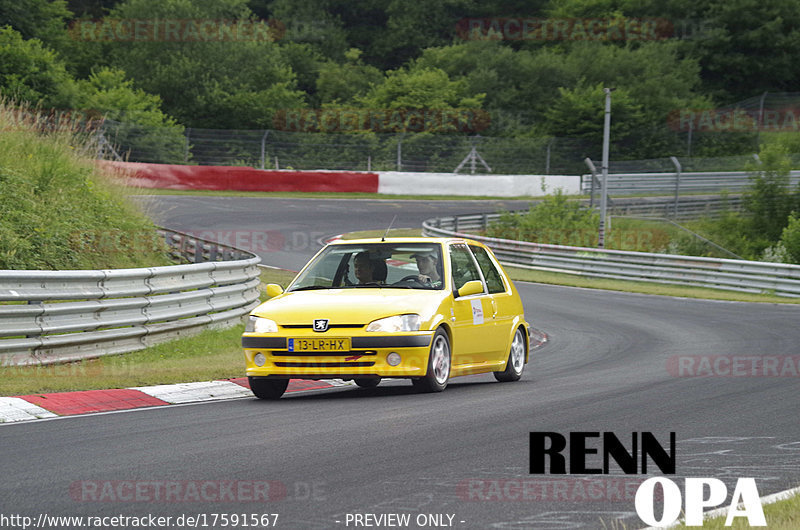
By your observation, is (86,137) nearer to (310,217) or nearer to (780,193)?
(310,217)

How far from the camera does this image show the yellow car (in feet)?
32.4

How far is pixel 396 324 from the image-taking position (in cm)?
996

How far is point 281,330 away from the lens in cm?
1001

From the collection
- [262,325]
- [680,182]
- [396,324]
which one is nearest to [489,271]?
[396,324]

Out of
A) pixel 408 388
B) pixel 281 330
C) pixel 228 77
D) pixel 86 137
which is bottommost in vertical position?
pixel 408 388

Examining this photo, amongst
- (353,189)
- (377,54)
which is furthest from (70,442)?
(377,54)

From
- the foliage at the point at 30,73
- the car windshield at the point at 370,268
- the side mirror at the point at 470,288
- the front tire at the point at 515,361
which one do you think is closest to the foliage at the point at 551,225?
the foliage at the point at 30,73

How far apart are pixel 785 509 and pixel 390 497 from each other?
1.98 m

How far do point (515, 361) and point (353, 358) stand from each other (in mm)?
2868

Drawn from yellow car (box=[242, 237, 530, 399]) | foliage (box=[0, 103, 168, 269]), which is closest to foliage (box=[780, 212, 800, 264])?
foliage (box=[0, 103, 168, 269])

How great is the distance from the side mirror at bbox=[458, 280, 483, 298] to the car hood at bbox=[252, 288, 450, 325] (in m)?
0.25

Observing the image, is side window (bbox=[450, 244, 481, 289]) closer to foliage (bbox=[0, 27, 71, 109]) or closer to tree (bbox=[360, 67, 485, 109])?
foliage (bbox=[0, 27, 71, 109])

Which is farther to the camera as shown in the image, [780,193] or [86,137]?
[780,193]

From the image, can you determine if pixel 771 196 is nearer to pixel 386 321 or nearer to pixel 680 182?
pixel 680 182
